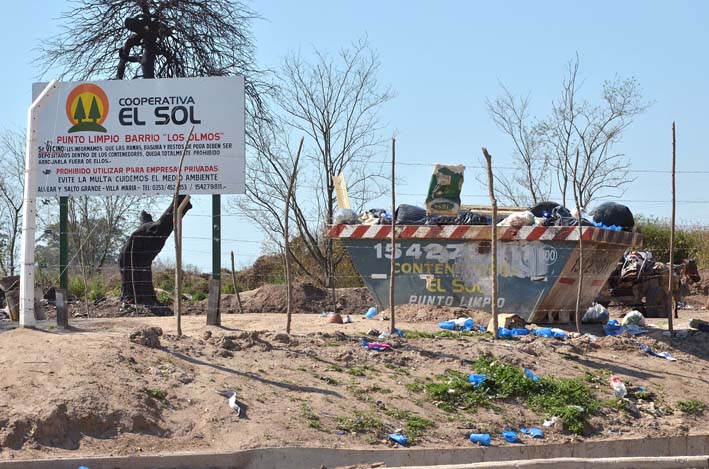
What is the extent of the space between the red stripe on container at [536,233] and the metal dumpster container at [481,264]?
2 centimetres

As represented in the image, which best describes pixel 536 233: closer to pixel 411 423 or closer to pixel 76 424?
pixel 411 423

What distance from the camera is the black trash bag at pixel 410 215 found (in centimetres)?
1532

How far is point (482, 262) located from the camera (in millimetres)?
14805

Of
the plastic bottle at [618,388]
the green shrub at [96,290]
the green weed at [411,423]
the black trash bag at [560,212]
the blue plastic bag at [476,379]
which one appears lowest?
the green weed at [411,423]

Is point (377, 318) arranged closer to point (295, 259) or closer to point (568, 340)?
point (568, 340)

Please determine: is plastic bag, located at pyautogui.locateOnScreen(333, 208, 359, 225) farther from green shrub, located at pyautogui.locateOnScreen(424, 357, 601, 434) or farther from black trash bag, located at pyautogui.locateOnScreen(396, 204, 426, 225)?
green shrub, located at pyautogui.locateOnScreen(424, 357, 601, 434)

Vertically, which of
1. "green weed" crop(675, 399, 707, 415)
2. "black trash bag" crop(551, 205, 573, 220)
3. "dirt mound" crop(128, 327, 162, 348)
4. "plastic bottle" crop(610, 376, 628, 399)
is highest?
"black trash bag" crop(551, 205, 573, 220)

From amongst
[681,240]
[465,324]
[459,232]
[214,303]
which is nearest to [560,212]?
[459,232]

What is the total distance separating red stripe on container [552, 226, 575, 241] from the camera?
14.5 m

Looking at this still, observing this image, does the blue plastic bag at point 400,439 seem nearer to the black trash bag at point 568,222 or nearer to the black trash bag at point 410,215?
the black trash bag at point 410,215

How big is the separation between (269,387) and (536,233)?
597 cm

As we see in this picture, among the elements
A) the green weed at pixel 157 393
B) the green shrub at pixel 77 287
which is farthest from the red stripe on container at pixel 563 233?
the green shrub at pixel 77 287

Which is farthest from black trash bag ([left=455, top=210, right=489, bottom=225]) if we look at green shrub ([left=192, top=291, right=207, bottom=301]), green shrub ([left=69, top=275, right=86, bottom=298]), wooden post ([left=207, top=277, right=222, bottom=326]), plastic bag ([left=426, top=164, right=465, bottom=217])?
green shrub ([left=69, top=275, right=86, bottom=298])

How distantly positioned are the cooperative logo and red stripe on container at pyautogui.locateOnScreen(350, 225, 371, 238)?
4258 millimetres
